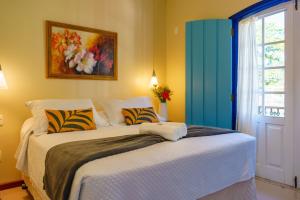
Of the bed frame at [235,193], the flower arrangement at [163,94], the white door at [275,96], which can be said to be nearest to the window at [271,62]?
the white door at [275,96]

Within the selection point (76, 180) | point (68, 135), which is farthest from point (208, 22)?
point (76, 180)

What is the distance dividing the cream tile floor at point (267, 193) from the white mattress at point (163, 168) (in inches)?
21.0

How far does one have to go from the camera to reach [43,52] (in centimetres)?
297

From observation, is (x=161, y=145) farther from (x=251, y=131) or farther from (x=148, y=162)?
(x=251, y=131)

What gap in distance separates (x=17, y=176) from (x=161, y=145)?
81.5 inches

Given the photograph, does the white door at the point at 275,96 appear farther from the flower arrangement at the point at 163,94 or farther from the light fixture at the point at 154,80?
the light fixture at the point at 154,80

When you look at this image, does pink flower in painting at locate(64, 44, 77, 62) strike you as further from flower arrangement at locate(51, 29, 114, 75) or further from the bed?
the bed

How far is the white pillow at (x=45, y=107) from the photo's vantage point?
242 centimetres

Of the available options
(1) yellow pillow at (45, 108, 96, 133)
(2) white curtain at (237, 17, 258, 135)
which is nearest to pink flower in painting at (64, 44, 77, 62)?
(1) yellow pillow at (45, 108, 96, 133)

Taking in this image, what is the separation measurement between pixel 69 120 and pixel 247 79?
2337mm

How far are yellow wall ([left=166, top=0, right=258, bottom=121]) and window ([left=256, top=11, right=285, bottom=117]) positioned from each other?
0.95m

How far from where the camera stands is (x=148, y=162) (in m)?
1.45

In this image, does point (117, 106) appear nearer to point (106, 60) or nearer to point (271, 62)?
point (106, 60)

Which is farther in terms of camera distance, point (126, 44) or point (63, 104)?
point (126, 44)
